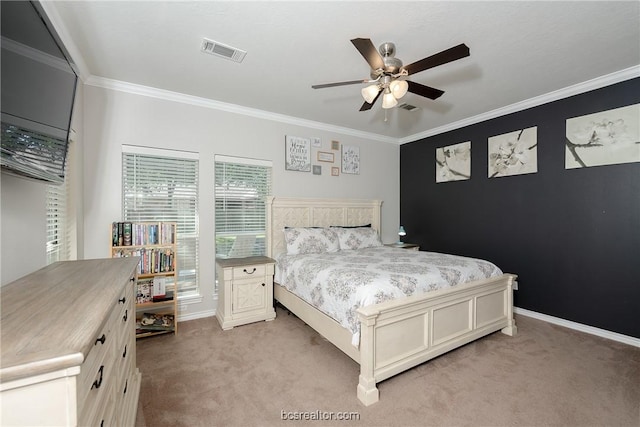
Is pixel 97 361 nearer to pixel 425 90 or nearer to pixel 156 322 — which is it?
pixel 156 322

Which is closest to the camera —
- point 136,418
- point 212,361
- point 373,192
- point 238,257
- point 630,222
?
point 136,418

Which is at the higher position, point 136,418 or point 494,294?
point 494,294

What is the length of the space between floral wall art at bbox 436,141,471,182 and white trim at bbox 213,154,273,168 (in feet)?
8.90

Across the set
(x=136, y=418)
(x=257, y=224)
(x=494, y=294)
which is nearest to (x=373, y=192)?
(x=257, y=224)

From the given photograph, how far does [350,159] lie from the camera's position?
448 centimetres

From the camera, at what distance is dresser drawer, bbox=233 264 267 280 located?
10.0ft

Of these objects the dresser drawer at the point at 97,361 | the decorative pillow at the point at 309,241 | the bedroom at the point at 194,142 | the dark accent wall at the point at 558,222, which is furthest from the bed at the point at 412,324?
the dresser drawer at the point at 97,361

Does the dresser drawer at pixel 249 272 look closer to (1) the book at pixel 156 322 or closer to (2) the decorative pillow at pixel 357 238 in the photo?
(1) the book at pixel 156 322

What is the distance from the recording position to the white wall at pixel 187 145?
276cm

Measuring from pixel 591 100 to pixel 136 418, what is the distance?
4.89 meters

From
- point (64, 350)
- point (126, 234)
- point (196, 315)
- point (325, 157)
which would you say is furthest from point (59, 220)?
point (325, 157)

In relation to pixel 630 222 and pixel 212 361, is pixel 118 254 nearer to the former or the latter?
pixel 212 361

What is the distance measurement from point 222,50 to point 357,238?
8.99 feet

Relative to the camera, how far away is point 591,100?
2.87 meters
